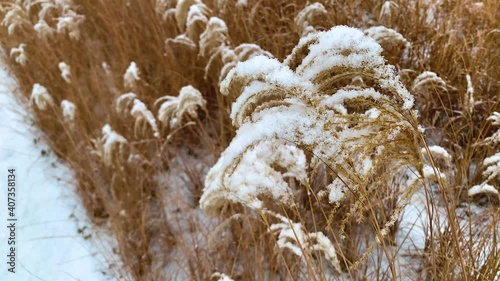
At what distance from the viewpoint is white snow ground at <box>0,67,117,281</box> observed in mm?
1931

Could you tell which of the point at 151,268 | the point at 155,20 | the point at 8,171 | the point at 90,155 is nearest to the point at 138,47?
the point at 155,20

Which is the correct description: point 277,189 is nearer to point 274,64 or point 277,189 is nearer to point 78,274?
point 274,64

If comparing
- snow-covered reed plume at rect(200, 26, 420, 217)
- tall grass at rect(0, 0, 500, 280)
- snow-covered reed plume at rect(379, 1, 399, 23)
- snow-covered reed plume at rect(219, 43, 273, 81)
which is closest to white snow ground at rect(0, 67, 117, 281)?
tall grass at rect(0, 0, 500, 280)

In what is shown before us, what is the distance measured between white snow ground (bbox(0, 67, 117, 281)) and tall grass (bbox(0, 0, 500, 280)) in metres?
0.10

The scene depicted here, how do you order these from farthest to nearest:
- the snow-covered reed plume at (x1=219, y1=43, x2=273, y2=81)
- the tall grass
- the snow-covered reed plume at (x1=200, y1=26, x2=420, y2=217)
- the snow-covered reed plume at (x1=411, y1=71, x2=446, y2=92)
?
the snow-covered reed plume at (x1=219, y1=43, x2=273, y2=81), the tall grass, the snow-covered reed plume at (x1=411, y1=71, x2=446, y2=92), the snow-covered reed plume at (x1=200, y1=26, x2=420, y2=217)

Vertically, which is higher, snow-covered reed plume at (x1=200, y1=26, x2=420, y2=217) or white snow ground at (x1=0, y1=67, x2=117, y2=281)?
snow-covered reed plume at (x1=200, y1=26, x2=420, y2=217)

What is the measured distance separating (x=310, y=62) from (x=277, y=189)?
503 mm

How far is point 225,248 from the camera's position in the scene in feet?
5.59

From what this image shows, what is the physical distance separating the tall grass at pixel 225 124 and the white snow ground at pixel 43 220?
105 mm

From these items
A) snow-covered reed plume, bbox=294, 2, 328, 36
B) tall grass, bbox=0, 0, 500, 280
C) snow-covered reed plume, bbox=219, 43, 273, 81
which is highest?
snow-covered reed plume, bbox=294, 2, 328, 36

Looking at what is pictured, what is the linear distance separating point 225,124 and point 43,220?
933 mm

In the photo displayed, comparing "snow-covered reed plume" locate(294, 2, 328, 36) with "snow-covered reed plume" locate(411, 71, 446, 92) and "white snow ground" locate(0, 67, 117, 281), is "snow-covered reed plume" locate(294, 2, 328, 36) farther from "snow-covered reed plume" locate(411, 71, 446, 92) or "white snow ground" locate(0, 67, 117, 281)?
"white snow ground" locate(0, 67, 117, 281)

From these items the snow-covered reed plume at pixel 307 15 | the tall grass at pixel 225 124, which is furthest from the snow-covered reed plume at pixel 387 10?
the snow-covered reed plume at pixel 307 15

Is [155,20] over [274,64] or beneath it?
beneath
